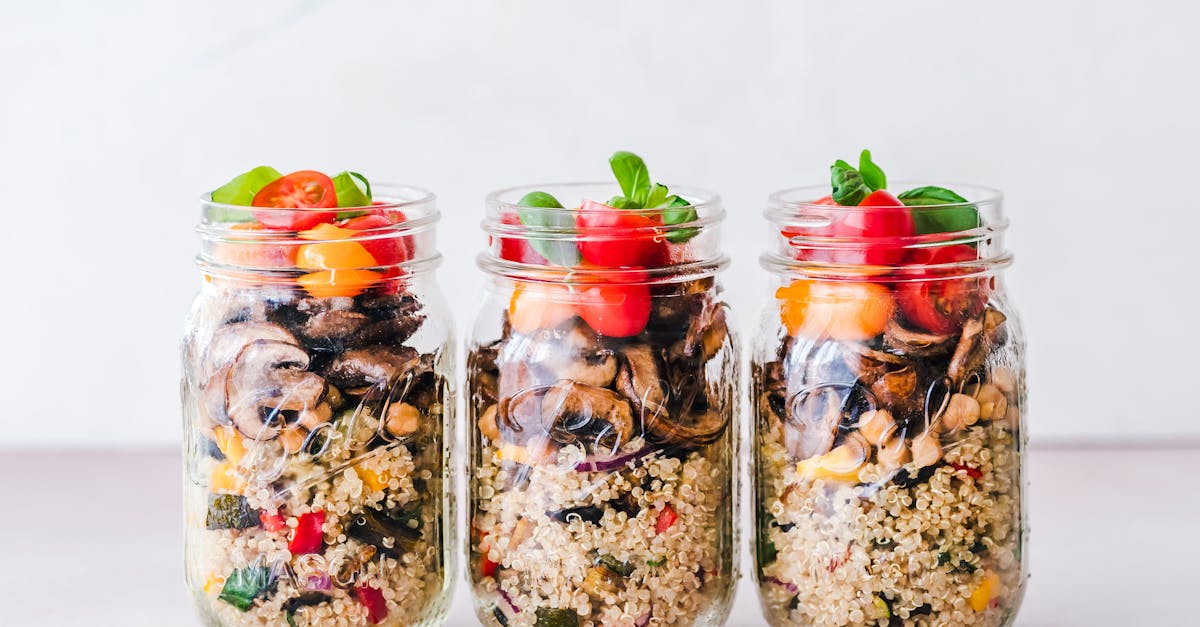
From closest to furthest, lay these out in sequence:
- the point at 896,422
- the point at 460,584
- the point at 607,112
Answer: the point at 896,422 → the point at 460,584 → the point at 607,112

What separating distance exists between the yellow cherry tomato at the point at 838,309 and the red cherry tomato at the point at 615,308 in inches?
4.9

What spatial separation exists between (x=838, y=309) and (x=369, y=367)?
0.36m

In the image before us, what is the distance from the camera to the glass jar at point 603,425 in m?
1.01

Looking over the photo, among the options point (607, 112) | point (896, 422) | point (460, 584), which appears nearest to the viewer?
point (896, 422)

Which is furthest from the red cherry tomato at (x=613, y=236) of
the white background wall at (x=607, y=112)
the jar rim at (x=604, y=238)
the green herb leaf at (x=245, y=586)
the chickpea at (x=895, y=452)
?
the white background wall at (x=607, y=112)

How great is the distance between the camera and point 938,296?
1.02 metres

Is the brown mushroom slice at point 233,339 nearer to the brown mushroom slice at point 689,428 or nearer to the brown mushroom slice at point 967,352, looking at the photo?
the brown mushroom slice at point 689,428

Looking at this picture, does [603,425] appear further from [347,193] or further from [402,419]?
[347,193]

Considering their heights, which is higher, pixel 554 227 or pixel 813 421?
pixel 554 227

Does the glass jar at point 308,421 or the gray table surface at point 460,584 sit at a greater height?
the glass jar at point 308,421

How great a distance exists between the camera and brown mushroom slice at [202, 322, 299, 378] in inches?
40.0

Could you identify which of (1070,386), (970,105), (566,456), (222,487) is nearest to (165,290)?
(222,487)

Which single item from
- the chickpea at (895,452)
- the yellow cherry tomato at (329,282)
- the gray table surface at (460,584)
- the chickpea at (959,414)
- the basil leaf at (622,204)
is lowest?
the gray table surface at (460,584)

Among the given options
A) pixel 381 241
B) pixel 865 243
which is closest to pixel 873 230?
pixel 865 243
